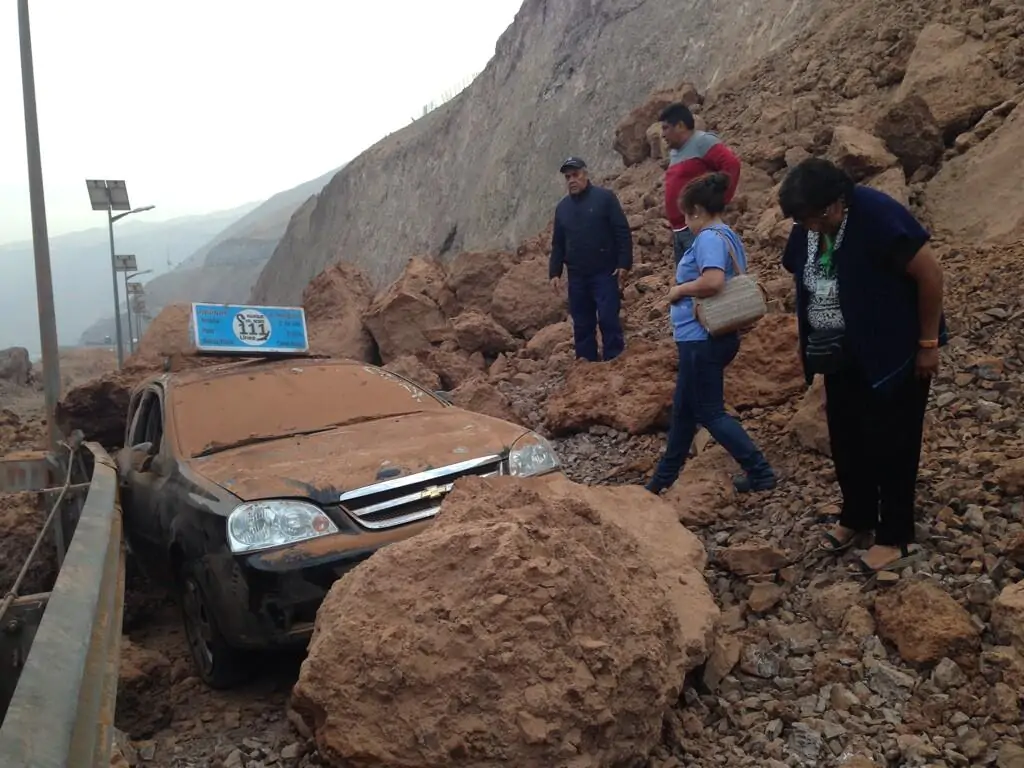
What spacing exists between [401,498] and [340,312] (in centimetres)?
847

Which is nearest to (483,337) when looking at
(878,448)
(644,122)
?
(644,122)

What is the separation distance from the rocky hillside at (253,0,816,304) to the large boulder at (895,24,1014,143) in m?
5.88

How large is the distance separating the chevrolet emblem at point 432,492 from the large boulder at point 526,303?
6130 mm

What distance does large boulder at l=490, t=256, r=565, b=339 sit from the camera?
10.2m

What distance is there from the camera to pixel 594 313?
782 centimetres

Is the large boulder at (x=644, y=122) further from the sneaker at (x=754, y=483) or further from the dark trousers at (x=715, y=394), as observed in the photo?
the sneaker at (x=754, y=483)

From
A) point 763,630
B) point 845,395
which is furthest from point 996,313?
point 763,630

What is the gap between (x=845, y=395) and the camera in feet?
12.8

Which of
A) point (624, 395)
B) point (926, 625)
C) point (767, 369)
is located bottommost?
point (926, 625)

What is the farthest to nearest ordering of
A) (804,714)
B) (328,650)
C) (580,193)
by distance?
1. (580,193)
2. (804,714)
3. (328,650)

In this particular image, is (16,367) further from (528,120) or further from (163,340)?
(163,340)

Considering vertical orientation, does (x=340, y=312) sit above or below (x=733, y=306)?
below

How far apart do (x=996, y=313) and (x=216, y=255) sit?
105 m

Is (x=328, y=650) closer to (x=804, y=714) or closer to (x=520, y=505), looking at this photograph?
(x=520, y=505)
